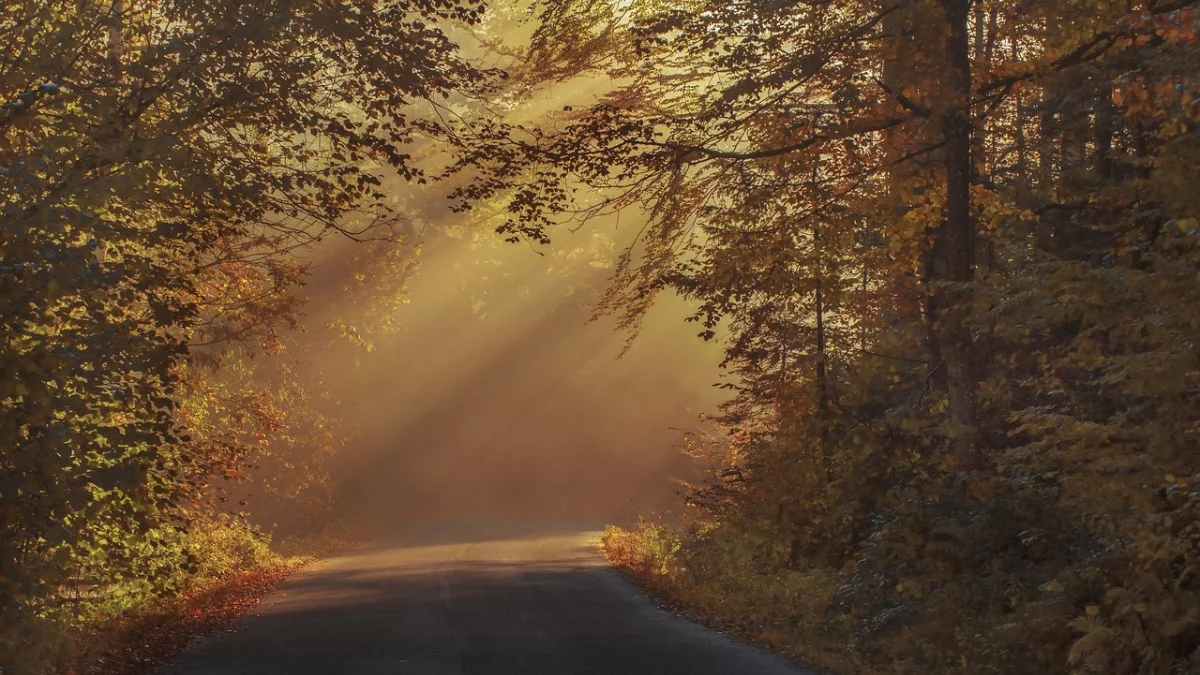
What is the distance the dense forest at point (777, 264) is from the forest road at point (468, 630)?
106 centimetres

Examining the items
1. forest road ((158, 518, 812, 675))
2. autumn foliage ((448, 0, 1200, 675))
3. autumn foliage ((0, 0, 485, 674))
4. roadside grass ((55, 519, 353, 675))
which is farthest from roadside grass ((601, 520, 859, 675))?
autumn foliage ((0, 0, 485, 674))

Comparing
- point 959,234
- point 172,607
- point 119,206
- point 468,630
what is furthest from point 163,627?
point 959,234

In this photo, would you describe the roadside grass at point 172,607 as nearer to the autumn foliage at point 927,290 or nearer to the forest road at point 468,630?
the forest road at point 468,630

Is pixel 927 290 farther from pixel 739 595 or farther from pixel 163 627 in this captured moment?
pixel 163 627

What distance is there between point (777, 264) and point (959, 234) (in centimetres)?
217

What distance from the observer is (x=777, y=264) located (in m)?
14.0

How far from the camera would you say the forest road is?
11.3m

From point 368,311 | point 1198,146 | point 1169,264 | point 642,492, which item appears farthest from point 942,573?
point 642,492

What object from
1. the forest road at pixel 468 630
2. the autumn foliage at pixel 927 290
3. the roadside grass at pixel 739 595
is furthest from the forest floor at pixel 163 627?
the roadside grass at pixel 739 595

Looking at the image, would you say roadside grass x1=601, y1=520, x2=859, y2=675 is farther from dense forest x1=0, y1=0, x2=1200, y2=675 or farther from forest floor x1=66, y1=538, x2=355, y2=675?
forest floor x1=66, y1=538, x2=355, y2=675

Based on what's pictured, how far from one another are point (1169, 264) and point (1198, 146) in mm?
1797

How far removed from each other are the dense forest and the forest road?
1.06 metres

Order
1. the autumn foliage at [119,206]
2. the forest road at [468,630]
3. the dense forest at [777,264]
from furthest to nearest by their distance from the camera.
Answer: the forest road at [468,630] → the dense forest at [777,264] → the autumn foliage at [119,206]

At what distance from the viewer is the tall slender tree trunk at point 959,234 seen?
41.8 ft
